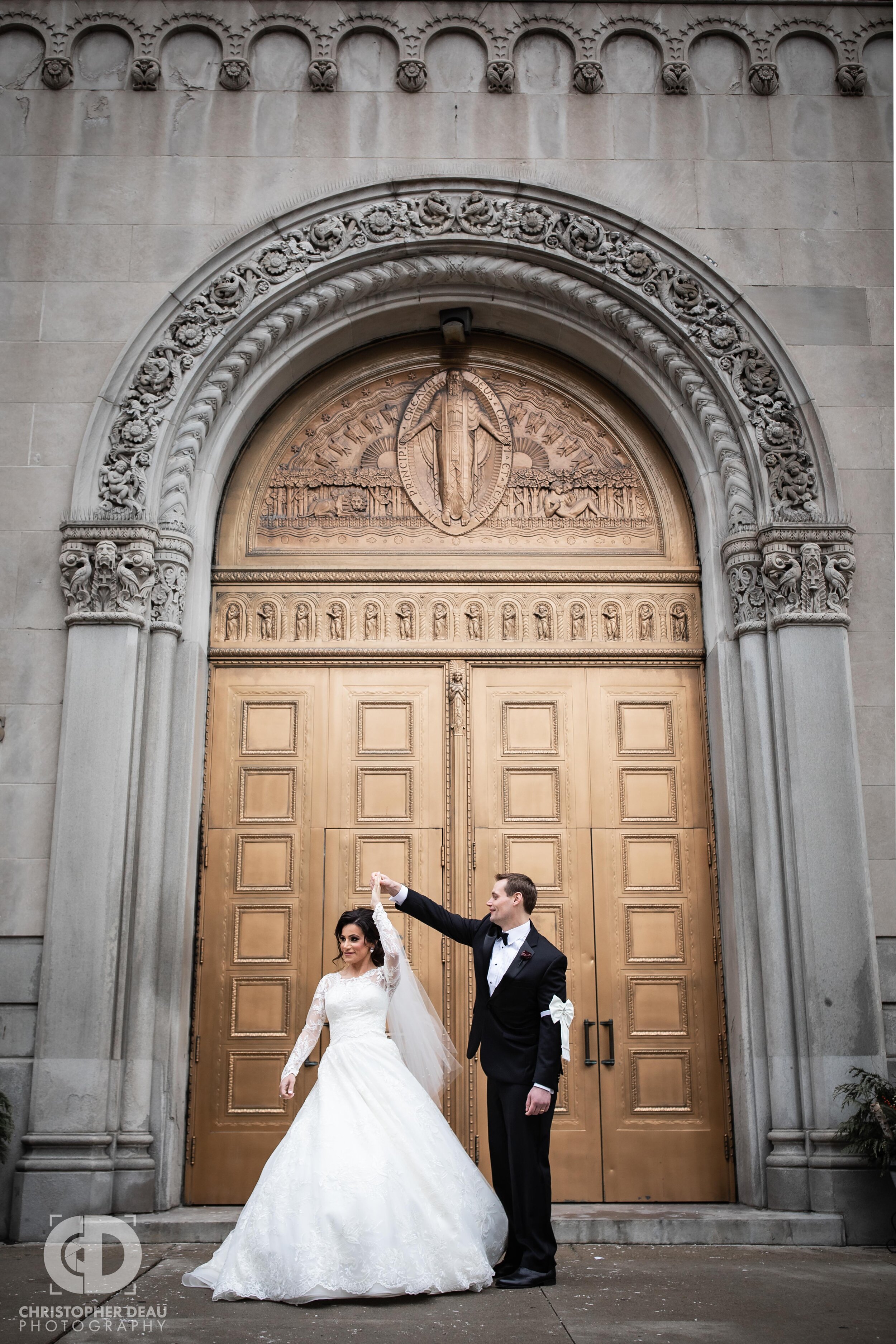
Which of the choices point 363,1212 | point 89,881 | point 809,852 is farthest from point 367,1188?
point 809,852

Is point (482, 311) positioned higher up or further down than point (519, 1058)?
higher up

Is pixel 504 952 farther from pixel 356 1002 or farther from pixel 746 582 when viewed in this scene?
pixel 746 582

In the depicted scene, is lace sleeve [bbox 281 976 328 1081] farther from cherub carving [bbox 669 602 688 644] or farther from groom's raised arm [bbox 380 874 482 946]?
cherub carving [bbox 669 602 688 644]

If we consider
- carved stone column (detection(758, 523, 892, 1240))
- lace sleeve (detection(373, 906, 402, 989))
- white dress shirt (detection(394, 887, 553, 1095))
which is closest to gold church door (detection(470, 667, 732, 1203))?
carved stone column (detection(758, 523, 892, 1240))

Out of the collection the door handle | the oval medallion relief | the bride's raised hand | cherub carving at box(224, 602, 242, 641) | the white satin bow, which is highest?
the oval medallion relief

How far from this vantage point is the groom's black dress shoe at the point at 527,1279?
5.75 metres

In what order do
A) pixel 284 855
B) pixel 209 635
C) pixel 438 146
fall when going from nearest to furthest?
pixel 284 855
pixel 209 635
pixel 438 146

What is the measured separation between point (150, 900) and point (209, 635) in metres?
2.08

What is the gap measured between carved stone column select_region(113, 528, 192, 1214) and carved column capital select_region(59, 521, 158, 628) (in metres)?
0.14

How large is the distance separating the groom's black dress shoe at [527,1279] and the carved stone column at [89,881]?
272 cm

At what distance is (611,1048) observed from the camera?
26.4 ft

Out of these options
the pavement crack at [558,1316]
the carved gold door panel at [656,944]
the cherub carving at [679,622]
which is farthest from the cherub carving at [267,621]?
the pavement crack at [558,1316]

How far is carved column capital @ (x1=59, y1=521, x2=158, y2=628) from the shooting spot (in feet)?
26.5

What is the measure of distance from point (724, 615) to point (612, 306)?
8.37 ft
